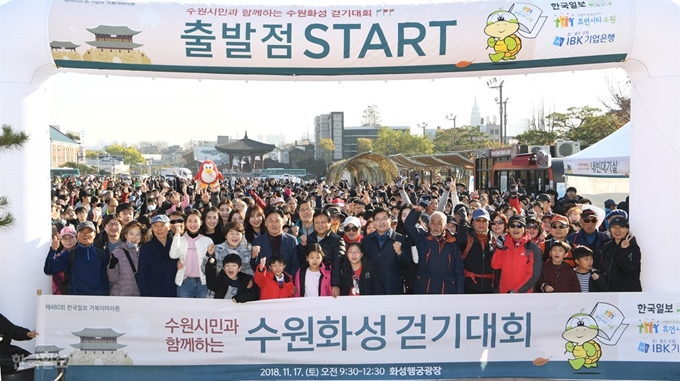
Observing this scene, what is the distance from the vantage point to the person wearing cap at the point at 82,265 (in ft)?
17.6

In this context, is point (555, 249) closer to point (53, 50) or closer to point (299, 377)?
point (299, 377)

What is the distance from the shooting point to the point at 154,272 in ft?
17.9

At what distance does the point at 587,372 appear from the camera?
5.29 metres

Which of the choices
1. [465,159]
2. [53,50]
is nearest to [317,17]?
[53,50]

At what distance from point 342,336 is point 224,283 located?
3.76 ft

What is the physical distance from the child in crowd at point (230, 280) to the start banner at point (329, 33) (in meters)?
1.84

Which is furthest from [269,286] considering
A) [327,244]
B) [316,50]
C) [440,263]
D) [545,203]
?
[545,203]

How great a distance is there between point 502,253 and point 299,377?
2.18m

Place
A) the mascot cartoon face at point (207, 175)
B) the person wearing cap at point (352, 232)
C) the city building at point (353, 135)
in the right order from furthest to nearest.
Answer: the city building at point (353, 135), the mascot cartoon face at point (207, 175), the person wearing cap at point (352, 232)

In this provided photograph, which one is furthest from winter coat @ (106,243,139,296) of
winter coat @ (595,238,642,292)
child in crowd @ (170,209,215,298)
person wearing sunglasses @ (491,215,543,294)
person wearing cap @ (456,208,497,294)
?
winter coat @ (595,238,642,292)

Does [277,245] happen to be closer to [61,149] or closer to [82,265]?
[82,265]

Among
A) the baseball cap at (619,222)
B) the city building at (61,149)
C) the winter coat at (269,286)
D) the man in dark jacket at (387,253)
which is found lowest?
the winter coat at (269,286)

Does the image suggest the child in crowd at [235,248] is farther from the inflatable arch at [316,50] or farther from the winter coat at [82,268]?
the inflatable arch at [316,50]

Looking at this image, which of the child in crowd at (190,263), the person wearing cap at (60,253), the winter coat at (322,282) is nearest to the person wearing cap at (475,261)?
the winter coat at (322,282)
